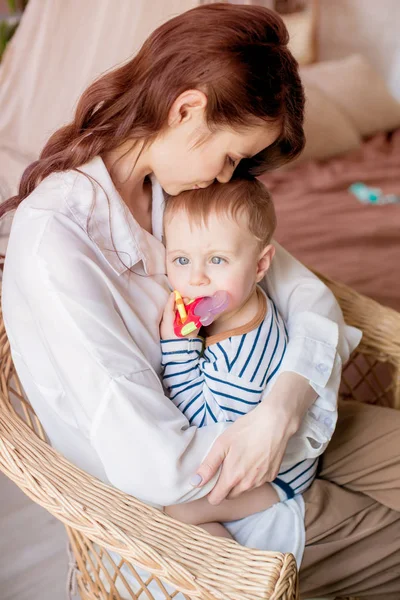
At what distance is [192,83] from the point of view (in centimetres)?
102

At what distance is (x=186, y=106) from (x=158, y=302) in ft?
1.02

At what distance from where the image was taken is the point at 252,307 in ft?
3.96

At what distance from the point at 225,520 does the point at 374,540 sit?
27 cm

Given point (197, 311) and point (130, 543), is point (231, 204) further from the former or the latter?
point (130, 543)

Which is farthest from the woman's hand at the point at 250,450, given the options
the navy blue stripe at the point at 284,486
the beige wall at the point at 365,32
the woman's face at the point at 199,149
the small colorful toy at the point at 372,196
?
the beige wall at the point at 365,32

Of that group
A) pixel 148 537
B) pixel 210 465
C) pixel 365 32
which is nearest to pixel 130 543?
pixel 148 537

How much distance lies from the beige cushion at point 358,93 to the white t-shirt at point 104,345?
6.56ft

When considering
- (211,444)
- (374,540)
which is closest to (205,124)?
(211,444)

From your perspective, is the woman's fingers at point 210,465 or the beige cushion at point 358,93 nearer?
the woman's fingers at point 210,465

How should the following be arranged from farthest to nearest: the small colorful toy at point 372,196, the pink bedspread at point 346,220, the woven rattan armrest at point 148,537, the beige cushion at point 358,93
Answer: the beige cushion at point 358,93
the small colorful toy at point 372,196
the pink bedspread at point 346,220
the woven rattan armrest at point 148,537

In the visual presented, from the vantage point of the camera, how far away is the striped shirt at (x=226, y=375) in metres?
1.10

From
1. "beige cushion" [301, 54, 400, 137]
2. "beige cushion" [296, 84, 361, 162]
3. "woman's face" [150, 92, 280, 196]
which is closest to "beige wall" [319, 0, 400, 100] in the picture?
Answer: "beige cushion" [301, 54, 400, 137]

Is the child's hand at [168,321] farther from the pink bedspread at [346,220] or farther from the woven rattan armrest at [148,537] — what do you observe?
the pink bedspread at [346,220]

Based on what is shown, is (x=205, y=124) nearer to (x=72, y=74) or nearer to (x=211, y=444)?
(x=211, y=444)
